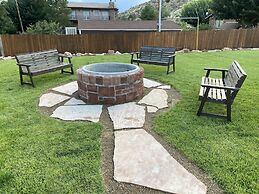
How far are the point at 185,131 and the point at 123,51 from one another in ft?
35.5

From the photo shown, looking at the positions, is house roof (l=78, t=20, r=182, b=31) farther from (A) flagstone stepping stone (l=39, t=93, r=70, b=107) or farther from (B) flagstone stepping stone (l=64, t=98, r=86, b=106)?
(B) flagstone stepping stone (l=64, t=98, r=86, b=106)

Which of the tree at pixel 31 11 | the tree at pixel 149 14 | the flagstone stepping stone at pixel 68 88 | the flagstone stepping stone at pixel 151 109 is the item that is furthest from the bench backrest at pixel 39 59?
the tree at pixel 149 14

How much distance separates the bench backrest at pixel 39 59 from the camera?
5.99m

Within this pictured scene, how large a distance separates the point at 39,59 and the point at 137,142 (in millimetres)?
4601

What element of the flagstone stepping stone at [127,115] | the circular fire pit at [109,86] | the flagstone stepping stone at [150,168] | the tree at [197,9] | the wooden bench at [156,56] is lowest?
the flagstone stepping stone at [150,168]

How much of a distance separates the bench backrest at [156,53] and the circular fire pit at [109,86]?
3.05 metres

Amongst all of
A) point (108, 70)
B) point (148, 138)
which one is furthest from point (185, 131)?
point (108, 70)

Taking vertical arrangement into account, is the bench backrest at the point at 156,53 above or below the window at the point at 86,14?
below

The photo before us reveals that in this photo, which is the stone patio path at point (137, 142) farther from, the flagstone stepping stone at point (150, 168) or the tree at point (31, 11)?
the tree at point (31, 11)

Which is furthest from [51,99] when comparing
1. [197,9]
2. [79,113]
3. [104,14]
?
[197,9]

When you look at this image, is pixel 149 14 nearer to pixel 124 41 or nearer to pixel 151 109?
pixel 124 41

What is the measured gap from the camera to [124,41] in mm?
13484

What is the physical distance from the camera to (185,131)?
341cm

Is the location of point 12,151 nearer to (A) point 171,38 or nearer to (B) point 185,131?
(B) point 185,131
